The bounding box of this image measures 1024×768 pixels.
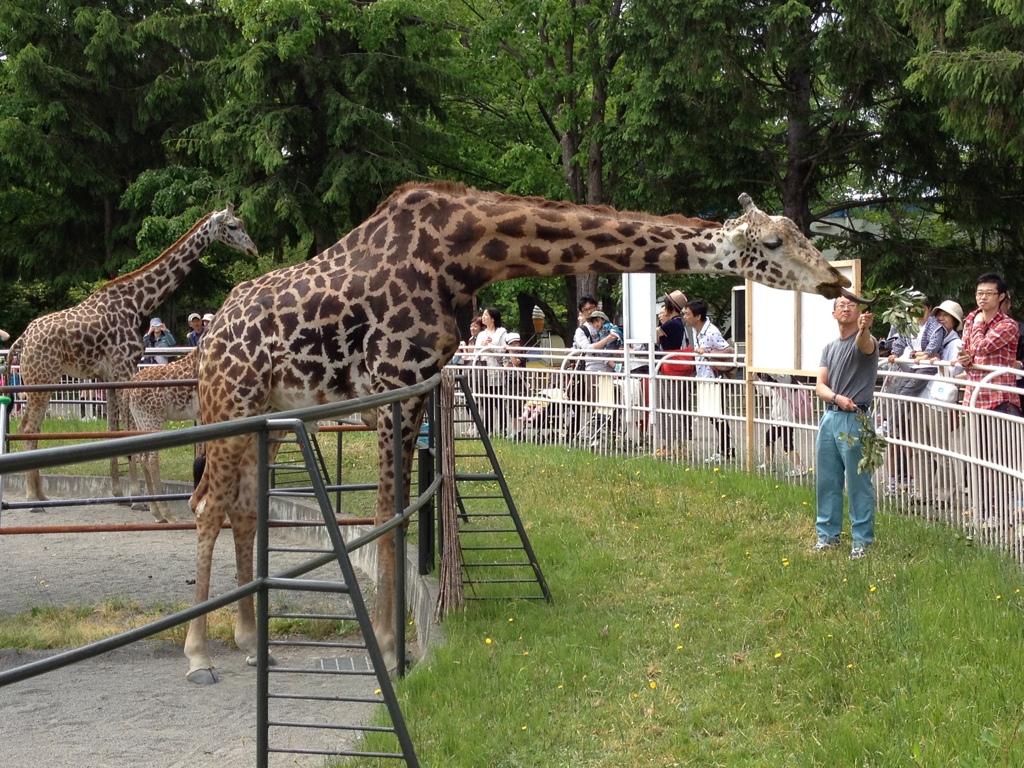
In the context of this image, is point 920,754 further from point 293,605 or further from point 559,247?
point 293,605

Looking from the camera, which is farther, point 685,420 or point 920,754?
point 685,420

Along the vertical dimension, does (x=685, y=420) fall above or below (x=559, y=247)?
below

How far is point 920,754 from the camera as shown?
4.57m

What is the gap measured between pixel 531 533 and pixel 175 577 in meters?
2.96

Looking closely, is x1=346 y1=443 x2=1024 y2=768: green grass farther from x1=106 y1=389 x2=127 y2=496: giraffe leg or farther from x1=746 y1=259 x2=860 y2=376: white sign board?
x1=106 y1=389 x2=127 y2=496: giraffe leg

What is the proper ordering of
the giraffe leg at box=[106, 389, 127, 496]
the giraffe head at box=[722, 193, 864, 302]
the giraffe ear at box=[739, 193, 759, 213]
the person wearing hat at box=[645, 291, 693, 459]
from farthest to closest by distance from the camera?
the person wearing hat at box=[645, 291, 693, 459], the giraffe leg at box=[106, 389, 127, 496], the giraffe ear at box=[739, 193, 759, 213], the giraffe head at box=[722, 193, 864, 302]

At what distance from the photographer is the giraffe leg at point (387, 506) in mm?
7156

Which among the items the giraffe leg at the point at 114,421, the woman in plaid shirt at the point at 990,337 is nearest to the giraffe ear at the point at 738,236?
the woman in plaid shirt at the point at 990,337

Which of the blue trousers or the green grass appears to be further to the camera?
the blue trousers

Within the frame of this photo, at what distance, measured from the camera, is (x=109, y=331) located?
13523 millimetres

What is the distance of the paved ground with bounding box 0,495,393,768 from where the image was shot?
220 inches

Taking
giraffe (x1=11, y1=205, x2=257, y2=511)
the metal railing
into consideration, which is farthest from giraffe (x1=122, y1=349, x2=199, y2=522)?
the metal railing

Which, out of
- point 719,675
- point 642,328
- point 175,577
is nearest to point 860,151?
point 642,328

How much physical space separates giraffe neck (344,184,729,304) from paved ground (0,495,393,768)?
252cm
